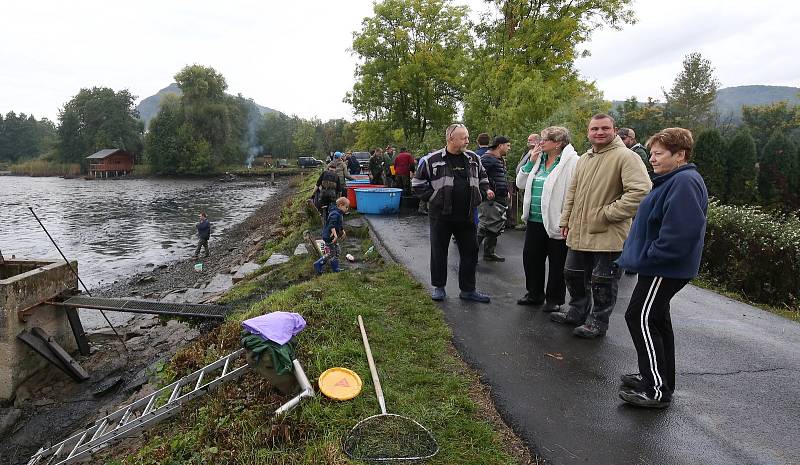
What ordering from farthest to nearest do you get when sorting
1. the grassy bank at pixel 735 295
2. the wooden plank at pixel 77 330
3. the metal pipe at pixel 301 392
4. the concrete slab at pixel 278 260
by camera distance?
the concrete slab at pixel 278 260 → the wooden plank at pixel 77 330 → the grassy bank at pixel 735 295 → the metal pipe at pixel 301 392

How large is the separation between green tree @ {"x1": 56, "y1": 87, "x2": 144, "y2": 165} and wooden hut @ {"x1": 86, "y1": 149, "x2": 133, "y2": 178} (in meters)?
2.86

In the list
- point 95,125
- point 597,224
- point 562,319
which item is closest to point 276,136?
point 95,125

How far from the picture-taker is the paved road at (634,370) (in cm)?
311

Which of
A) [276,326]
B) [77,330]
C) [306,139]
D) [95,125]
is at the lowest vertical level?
[77,330]

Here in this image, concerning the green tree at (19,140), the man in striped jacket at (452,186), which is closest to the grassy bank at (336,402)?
the man in striped jacket at (452,186)

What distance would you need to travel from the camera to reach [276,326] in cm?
423

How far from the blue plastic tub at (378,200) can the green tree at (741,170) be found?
1637 centimetres

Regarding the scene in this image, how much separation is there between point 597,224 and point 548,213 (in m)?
0.79

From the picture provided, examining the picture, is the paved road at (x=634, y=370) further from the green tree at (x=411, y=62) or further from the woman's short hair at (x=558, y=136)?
the green tree at (x=411, y=62)

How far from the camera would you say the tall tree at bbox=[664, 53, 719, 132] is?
51469mm

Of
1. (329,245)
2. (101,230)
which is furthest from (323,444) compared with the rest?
(101,230)

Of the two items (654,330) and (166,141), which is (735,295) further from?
(166,141)

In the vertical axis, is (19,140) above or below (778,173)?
above

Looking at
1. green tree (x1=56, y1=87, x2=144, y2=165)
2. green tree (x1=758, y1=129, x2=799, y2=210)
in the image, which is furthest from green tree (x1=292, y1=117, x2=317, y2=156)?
green tree (x1=758, y1=129, x2=799, y2=210)
